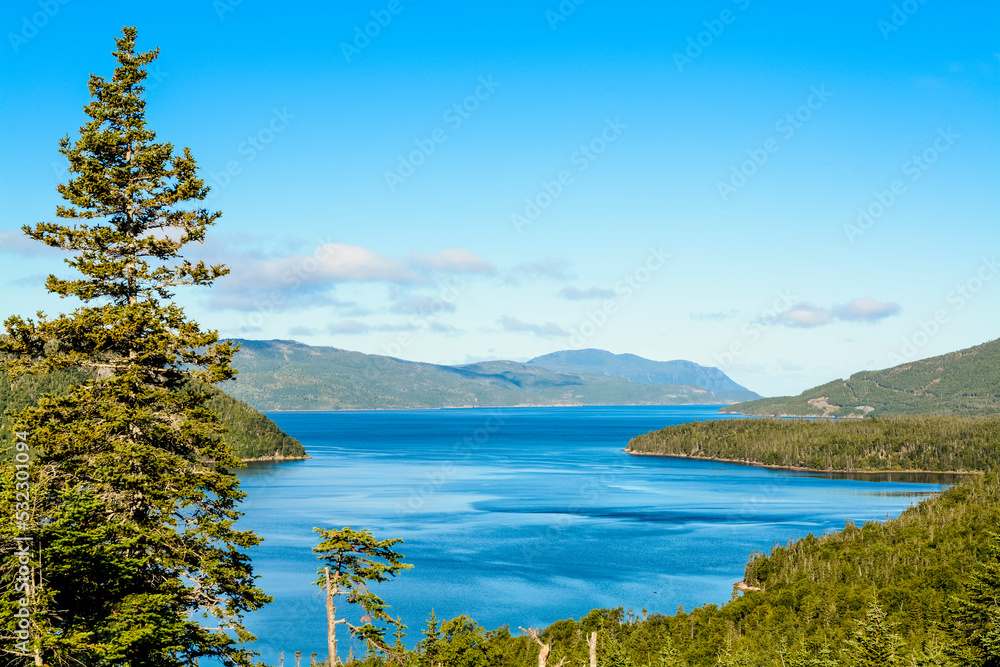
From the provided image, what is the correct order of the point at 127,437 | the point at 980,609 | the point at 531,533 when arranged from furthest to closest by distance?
the point at 531,533 → the point at 980,609 → the point at 127,437

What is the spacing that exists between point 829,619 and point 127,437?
60425 mm

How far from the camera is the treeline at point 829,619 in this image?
38188 mm

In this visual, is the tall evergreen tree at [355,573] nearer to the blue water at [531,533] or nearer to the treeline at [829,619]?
the treeline at [829,619]

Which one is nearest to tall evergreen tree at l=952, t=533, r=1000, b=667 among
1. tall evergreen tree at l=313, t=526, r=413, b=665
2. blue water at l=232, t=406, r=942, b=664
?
tall evergreen tree at l=313, t=526, r=413, b=665

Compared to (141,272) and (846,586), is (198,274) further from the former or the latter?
(846,586)

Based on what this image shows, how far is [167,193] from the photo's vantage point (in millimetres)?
22609

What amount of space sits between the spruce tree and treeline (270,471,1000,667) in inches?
357

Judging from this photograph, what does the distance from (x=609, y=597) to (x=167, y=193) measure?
7247 centimetres

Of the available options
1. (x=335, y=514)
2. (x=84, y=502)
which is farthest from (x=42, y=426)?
(x=335, y=514)

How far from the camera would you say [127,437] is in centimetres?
2103

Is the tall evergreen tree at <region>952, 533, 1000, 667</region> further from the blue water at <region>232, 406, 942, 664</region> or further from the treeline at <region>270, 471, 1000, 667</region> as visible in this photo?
the blue water at <region>232, 406, 942, 664</region>

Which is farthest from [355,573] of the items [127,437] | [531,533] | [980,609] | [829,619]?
[531,533]

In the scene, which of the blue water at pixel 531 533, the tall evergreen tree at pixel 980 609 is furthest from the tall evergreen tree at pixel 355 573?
the blue water at pixel 531 533

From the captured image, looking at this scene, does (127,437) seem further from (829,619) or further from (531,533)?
(531,533)
